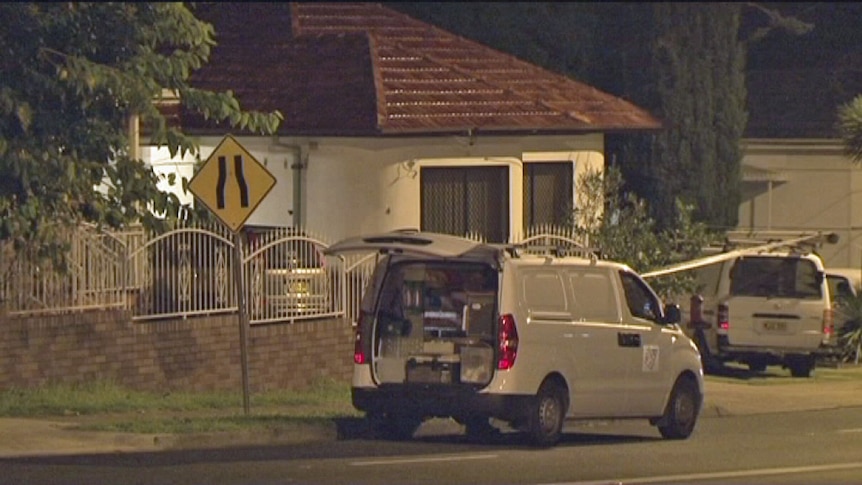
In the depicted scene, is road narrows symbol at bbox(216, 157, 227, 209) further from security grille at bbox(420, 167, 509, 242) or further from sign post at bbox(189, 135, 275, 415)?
security grille at bbox(420, 167, 509, 242)

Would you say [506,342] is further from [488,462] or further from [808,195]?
[808,195]

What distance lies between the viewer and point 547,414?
16.8 meters

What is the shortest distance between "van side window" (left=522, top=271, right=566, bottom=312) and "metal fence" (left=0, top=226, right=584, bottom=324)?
77cm

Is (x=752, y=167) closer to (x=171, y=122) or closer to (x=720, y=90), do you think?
(x=720, y=90)

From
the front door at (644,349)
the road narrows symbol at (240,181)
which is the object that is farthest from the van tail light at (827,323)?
the road narrows symbol at (240,181)

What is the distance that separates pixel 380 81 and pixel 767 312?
692 centimetres

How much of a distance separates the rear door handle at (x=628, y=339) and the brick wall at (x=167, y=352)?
526cm

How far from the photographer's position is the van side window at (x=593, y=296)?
57.1ft

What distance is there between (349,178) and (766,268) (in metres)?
6.44

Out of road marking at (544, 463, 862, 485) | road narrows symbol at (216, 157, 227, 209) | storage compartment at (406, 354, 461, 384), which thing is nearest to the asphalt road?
road marking at (544, 463, 862, 485)

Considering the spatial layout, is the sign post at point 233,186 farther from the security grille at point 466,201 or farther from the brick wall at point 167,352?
the security grille at point 466,201

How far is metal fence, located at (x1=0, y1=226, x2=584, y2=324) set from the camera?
19578 mm

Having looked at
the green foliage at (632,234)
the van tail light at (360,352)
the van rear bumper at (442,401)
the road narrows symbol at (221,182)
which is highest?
the road narrows symbol at (221,182)

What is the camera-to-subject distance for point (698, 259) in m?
26.8
